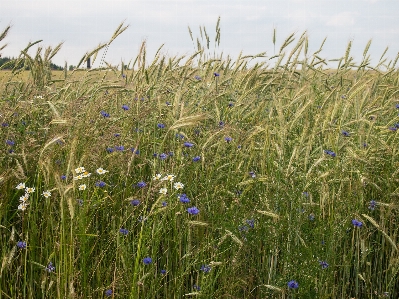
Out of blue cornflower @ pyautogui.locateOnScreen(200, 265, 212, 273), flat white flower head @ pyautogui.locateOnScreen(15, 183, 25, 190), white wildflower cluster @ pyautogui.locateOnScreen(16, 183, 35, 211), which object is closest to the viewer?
blue cornflower @ pyautogui.locateOnScreen(200, 265, 212, 273)

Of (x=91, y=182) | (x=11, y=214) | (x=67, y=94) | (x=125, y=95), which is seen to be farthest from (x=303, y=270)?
(x=125, y=95)

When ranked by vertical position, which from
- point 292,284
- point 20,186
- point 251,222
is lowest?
point 292,284

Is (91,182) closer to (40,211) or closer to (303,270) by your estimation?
(40,211)

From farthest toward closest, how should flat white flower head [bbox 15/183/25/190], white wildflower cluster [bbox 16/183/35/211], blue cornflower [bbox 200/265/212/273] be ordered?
1. flat white flower head [bbox 15/183/25/190]
2. white wildflower cluster [bbox 16/183/35/211]
3. blue cornflower [bbox 200/265/212/273]

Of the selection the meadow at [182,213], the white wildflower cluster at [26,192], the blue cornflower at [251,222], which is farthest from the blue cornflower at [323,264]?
the white wildflower cluster at [26,192]

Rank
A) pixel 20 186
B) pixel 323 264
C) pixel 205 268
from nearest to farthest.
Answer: pixel 205 268 → pixel 323 264 → pixel 20 186

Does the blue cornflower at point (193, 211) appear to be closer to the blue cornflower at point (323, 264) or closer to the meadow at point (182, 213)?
the meadow at point (182, 213)

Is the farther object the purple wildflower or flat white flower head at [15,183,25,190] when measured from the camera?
flat white flower head at [15,183,25,190]

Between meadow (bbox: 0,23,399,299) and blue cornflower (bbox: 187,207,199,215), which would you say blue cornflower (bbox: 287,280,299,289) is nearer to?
meadow (bbox: 0,23,399,299)

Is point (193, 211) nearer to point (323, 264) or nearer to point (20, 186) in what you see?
point (323, 264)

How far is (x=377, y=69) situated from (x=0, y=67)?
11.1 ft

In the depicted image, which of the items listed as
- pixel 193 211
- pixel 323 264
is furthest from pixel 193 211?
pixel 323 264

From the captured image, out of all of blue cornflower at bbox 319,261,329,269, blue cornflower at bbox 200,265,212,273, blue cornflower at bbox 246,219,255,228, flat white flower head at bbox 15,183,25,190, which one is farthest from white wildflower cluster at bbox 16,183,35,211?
blue cornflower at bbox 319,261,329,269

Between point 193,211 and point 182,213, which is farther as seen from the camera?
point 182,213
